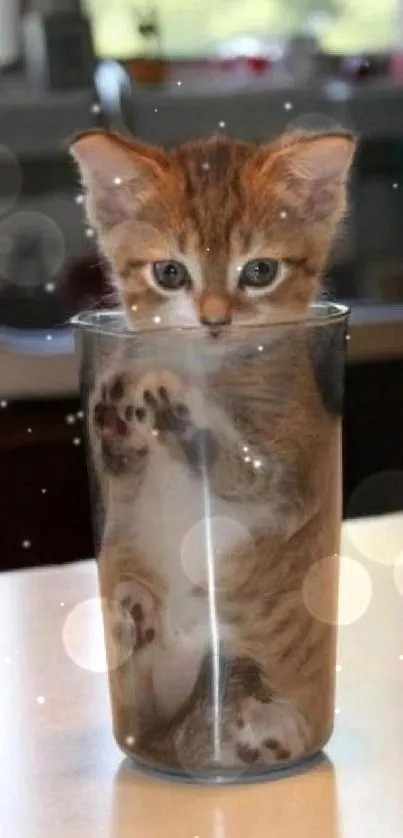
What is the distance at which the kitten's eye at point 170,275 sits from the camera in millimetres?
426

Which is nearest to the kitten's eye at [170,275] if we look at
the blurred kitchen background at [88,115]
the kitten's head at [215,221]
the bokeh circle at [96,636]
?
the kitten's head at [215,221]

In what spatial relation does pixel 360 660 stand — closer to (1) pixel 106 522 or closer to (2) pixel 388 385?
(1) pixel 106 522

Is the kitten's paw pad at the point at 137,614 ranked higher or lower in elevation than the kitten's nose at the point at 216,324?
lower

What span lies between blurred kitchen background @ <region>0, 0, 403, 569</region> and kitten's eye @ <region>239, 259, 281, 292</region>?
0.81 m

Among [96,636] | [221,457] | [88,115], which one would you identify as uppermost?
[88,115]

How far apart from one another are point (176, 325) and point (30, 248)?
0.94m

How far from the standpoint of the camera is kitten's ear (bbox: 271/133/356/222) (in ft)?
1.40

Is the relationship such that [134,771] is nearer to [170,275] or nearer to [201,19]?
[170,275]

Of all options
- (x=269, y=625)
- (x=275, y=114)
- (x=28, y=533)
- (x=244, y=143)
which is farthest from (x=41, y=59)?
(x=269, y=625)

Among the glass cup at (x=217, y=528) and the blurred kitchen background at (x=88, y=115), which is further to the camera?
the blurred kitchen background at (x=88, y=115)

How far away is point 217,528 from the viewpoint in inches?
16.0

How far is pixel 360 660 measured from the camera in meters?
0.52

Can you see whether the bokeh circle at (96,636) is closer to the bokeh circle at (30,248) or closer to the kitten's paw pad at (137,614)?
the kitten's paw pad at (137,614)

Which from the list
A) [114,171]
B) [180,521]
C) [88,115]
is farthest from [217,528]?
[88,115]
